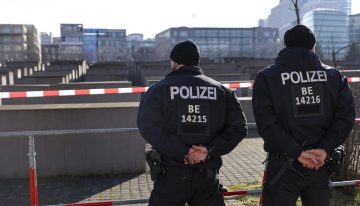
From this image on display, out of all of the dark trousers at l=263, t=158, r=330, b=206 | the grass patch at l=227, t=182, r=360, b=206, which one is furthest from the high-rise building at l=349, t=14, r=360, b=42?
the dark trousers at l=263, t=158, r=330, b=206

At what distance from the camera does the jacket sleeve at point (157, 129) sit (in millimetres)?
3170

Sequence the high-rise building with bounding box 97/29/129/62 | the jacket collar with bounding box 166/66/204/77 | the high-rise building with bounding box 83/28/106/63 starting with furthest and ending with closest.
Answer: the high-rise building with bounding box 83/28/106/63, the high-rise building with bounding box 97/29/129/62, the jacket collar with bounding box 166/66/204/77

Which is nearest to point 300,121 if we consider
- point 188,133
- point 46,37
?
point 188,133

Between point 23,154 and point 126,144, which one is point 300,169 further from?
point 23,154

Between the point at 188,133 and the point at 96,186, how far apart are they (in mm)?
3901

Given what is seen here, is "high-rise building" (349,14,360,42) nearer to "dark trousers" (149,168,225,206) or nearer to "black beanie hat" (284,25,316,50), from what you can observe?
"black beanie hat" (284,25,316,50)

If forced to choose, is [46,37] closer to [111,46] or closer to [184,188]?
[111,46]

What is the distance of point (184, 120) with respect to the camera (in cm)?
327

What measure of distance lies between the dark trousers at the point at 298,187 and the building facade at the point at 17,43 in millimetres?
105748

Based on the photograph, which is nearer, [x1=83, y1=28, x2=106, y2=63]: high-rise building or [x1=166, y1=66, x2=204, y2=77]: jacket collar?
[x1=166, y1=66, x2=204, y2=77]: jacket collar

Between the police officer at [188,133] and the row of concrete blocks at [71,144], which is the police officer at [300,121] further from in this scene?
the row of concrete blocks at [71,144]

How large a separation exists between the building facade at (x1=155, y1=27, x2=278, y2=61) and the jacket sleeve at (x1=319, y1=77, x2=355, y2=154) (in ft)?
282

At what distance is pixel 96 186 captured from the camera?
6.80 m

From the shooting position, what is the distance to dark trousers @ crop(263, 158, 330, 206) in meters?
3.35
